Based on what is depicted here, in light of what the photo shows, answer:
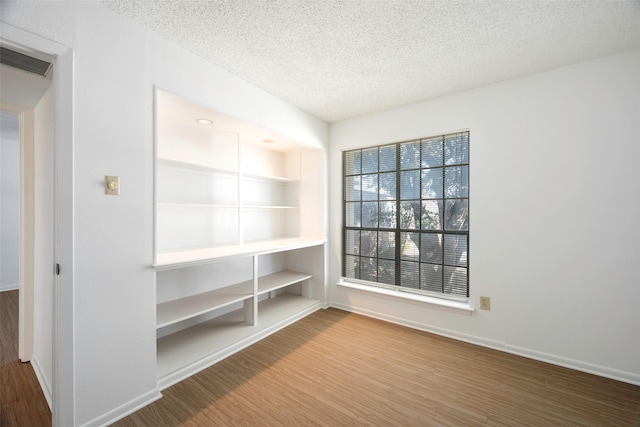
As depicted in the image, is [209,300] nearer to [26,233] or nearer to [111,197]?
[111,197]

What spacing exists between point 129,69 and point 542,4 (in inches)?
104

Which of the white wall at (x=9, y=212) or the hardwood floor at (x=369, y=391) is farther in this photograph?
the white wall at (x=9, y=212)

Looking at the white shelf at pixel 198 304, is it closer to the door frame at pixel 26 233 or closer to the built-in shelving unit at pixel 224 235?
the built-in shelving unit at pixel 224 235

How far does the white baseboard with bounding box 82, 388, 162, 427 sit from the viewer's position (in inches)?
61.6

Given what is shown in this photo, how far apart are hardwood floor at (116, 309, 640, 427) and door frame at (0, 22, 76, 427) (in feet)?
1.40

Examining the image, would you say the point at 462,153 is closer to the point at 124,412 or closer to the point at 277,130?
the point at 277,130

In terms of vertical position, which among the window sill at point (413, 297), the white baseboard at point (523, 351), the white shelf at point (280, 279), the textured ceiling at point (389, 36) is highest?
the textured ceiling at point (389, 36)

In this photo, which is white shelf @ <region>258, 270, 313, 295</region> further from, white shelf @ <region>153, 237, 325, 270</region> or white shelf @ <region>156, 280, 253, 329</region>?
white shelf @ <region>153, 237, 325, 270</region>

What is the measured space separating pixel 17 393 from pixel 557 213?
4.38m

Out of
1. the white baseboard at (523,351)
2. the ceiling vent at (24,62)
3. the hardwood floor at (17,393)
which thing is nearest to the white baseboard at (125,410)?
the hardwood floor at (17,393)

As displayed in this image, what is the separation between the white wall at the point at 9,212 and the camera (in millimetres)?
4406

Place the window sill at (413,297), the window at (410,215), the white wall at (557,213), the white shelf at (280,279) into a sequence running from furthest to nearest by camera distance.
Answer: the white shelf at (280,279) → the window at (410,215) → the window sill at (413,297) → the white wall at (557,213)

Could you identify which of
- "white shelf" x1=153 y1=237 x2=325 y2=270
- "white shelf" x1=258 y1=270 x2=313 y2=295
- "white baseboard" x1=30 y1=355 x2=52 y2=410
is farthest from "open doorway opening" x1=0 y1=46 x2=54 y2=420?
"white shelf" x1=258 y1=270 x2=313 y2=295

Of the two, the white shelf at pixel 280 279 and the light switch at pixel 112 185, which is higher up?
the light switch at pixel 112 185
